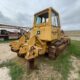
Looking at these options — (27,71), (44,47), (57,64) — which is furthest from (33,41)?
(57,64)

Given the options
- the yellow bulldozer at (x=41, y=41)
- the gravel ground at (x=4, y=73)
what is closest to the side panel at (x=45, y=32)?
the yellow bulldozer at (x=41, y=41)

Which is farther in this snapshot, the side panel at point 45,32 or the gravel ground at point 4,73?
the side panel at point 45,32

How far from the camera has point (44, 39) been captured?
4.70 m

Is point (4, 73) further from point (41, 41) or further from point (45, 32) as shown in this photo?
point (45, 32)

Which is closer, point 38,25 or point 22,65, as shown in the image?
point 22,65

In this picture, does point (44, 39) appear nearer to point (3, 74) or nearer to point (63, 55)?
point (63, 55)

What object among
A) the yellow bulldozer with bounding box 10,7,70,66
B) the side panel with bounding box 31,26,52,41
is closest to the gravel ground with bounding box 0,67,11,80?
the yellow bulldozer with bounding box 10,7,70,66

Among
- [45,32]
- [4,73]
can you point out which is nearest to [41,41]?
[45,32]

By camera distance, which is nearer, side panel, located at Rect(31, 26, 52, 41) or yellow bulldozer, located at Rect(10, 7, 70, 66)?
yellow bulldozer, located at Rect(10, 7, 70, 66)

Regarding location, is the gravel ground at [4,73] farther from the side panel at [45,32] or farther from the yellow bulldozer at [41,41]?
the side panel at [45,32]

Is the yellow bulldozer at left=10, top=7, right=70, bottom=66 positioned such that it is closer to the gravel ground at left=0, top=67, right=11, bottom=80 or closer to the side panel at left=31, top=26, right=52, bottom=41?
the side panel at left=31, top=26, right=52, bottom=41

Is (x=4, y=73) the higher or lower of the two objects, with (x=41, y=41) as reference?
lower

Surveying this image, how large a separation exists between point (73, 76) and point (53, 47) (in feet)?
4.27

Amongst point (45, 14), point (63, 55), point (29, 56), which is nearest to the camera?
point (29, 56)
